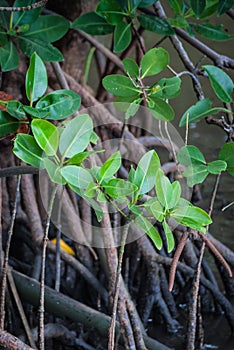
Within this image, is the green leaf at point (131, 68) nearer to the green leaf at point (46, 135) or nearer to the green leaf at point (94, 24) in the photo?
the green leaf at point (46, 135)

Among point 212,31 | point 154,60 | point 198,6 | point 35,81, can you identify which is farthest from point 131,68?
point 212,31

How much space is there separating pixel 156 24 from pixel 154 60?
1.12 feet

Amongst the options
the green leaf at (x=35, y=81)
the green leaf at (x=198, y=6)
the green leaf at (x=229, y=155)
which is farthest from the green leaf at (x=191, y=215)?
the green leaf at (x=198, y=6)

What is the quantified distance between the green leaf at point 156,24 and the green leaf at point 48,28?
0.57ft

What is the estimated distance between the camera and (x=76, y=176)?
0.71 m

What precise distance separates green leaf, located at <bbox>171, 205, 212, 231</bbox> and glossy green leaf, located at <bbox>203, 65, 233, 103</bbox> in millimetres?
273

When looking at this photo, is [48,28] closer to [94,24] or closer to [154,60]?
[94,24]

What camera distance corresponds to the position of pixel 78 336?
5.44ft

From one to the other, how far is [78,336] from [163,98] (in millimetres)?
952

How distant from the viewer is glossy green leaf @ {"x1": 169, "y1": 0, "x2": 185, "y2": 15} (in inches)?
44.0

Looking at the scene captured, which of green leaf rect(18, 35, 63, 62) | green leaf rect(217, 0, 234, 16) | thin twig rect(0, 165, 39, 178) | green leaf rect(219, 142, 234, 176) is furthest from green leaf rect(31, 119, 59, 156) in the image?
green leaf rect(217, 0, 234, 16)

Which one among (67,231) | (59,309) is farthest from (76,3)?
(59,309)

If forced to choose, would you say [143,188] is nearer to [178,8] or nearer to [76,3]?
[178,8]

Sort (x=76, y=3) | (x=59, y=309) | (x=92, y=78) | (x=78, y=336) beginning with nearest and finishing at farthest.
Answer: (x=59, y=309) < (x=78, y=336) < (x=76, y=3) < (x=92, y=78)
